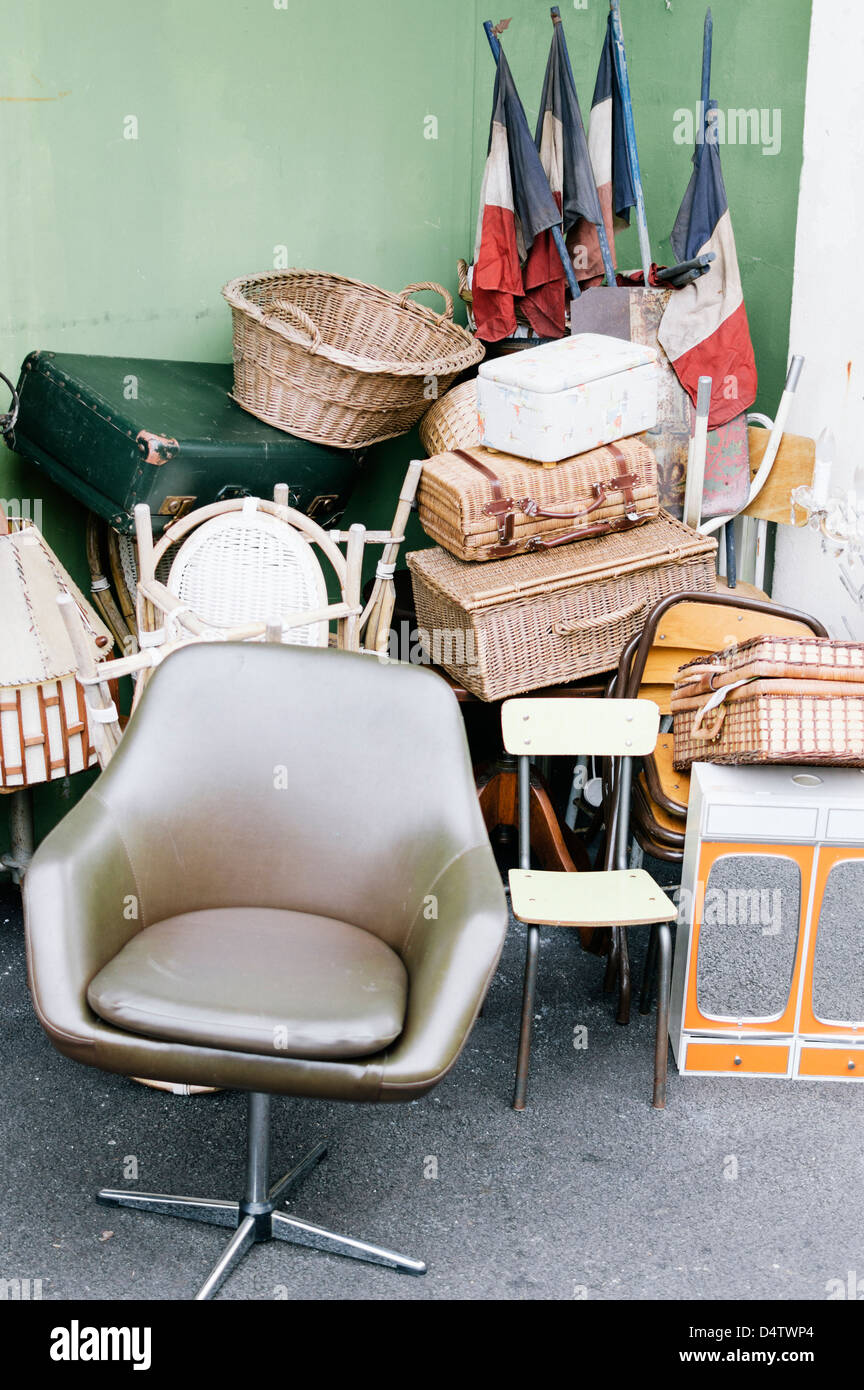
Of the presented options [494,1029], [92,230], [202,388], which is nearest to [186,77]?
[92,230]

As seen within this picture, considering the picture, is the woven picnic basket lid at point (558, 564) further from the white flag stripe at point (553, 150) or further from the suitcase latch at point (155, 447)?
the white flag stripe at point (553, 150)

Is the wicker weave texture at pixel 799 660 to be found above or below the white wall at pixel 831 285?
below

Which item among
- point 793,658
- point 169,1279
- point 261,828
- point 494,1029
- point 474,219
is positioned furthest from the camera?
point 474,219

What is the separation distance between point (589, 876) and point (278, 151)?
89.1 inches

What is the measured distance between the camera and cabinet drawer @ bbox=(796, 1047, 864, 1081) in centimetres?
276

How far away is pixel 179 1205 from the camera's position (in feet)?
7.39

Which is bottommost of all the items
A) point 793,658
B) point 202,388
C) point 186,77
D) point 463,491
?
point 793,658

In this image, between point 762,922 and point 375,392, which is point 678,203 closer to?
point 375,392

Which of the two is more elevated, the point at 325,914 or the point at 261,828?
the point at 261,828

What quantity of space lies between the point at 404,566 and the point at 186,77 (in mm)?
1502

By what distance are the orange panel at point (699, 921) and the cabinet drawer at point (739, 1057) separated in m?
0.04

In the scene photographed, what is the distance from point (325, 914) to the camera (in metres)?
2.30

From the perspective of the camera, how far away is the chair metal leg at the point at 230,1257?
6.75ft

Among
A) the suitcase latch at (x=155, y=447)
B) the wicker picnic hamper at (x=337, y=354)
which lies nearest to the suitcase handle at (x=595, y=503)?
the wicker picnic hamper at (x=337, y=354)
